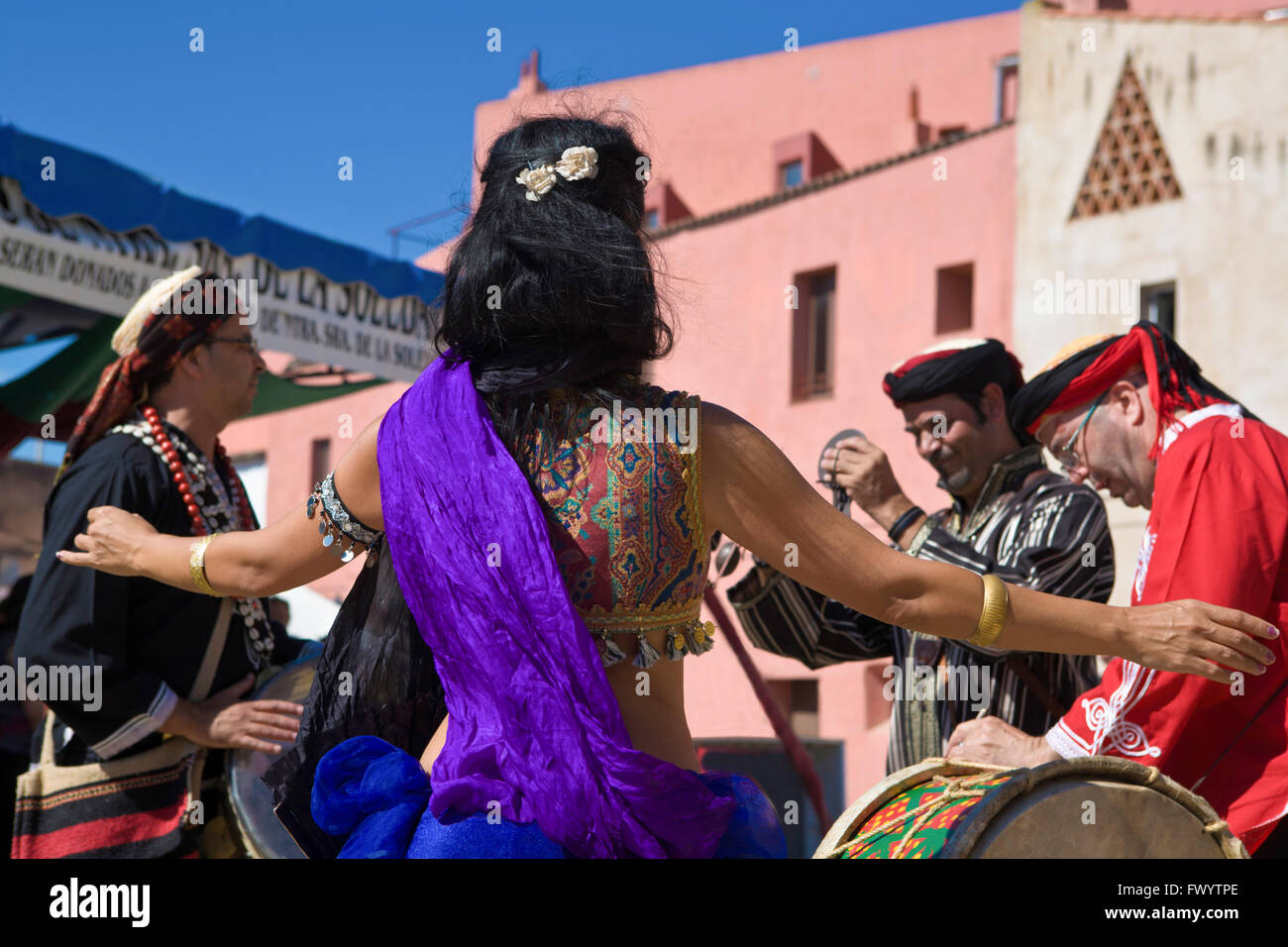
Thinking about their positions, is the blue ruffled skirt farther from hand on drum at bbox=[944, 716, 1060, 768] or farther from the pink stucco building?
the pink stucco building

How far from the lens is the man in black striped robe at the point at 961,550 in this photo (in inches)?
136

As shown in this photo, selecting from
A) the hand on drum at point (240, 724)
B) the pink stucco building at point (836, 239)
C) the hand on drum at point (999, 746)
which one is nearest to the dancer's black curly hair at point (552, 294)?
the hand on drum at point (999, 746)

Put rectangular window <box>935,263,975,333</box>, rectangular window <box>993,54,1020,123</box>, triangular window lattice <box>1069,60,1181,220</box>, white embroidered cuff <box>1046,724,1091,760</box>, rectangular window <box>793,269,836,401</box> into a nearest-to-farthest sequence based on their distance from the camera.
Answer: white embroidered cuff <box>1046,724,1091,760</box>
triangular window lattice <box>1069,60,1181,220</box>
rectangular window <box>935,263,975,333</box>
rectangular window <box>793,269,836,401</box>
rectangular window <box>993,54,1020,123</box>

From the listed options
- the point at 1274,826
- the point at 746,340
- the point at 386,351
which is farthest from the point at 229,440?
the point at 1274,826

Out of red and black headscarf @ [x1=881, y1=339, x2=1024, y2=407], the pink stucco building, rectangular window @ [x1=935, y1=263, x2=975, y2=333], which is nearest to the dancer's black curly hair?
red and black headscarf @ [x1=881, y1=339, x2=1024, y2=407]

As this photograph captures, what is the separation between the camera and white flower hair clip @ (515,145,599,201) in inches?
82.2

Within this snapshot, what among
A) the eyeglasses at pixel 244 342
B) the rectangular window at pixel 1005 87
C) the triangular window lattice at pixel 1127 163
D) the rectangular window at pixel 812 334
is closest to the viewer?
the eyeglasses at pixel 244 342

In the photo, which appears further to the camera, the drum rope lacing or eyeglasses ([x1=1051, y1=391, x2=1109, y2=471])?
eyeglasses ([x1=1051, y1=391, x2=1109, y2=471])

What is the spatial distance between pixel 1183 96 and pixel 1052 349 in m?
2.41

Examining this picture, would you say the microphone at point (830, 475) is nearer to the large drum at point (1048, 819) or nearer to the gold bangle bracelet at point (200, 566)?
the large drum at point (1048, 819)

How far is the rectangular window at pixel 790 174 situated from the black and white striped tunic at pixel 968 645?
1552 centimetres

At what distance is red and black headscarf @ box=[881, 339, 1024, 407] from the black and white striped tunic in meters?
0.23

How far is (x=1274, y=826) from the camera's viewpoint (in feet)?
8.73
